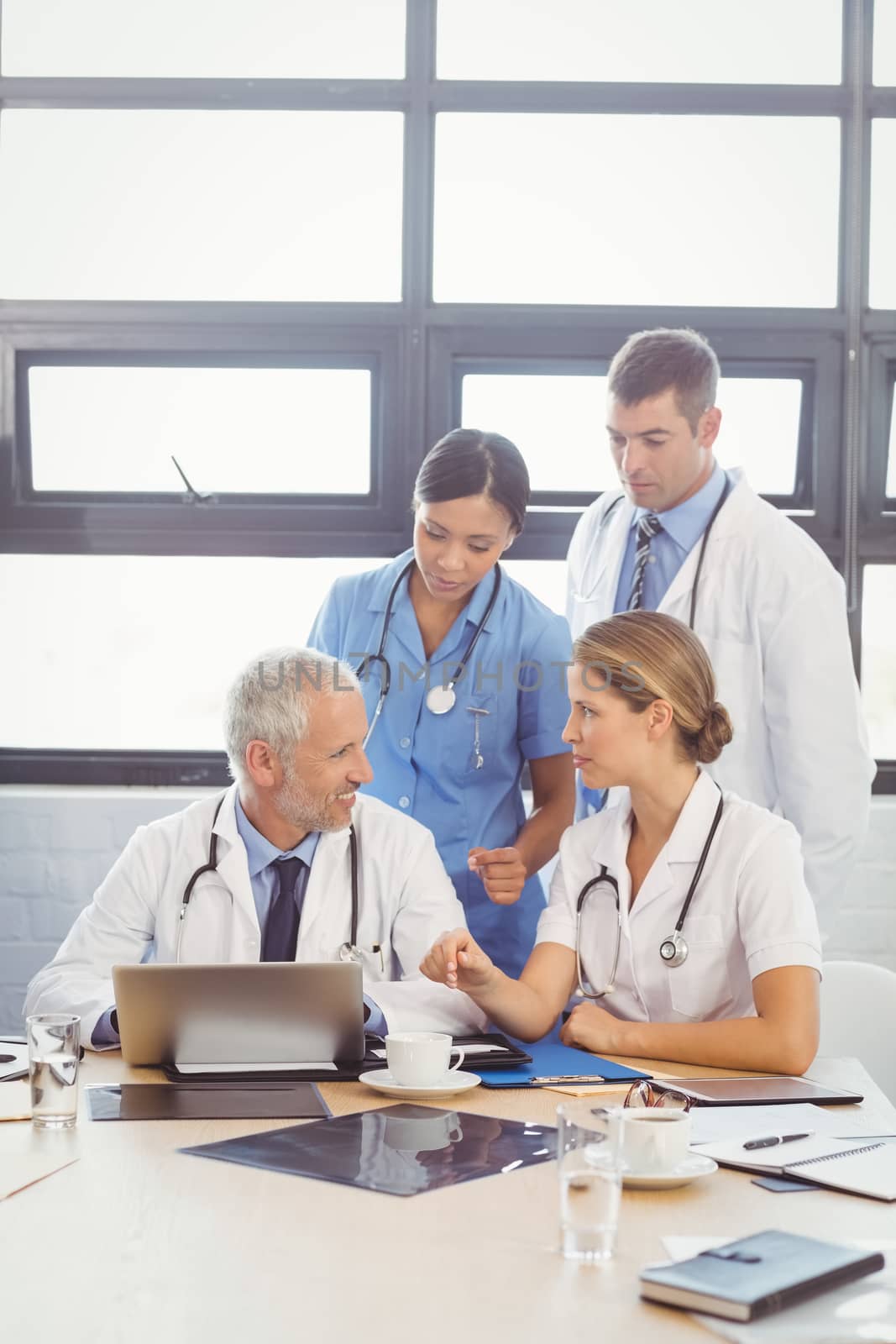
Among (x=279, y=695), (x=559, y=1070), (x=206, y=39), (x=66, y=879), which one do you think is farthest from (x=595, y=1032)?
(x=206, y=39)

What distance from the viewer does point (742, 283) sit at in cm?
350

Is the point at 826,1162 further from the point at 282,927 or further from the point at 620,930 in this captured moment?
the point at 282,927

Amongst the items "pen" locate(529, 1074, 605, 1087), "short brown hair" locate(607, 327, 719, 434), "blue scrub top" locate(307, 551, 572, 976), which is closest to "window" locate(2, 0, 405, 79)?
"short brown hair" locate(607, 327, 719, 434)

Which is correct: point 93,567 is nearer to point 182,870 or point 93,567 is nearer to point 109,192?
point 109,192

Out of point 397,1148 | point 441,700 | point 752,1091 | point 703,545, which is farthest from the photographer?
point 703,545

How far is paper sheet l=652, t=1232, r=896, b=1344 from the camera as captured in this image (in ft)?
3.18

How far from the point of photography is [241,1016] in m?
1.75

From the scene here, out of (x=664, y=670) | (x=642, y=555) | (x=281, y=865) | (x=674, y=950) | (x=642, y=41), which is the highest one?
(x=642, y=41)

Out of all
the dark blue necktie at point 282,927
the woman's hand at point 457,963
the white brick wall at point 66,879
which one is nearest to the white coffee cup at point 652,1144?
the woman's hand at point 457,963

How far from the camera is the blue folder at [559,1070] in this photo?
1742 mm

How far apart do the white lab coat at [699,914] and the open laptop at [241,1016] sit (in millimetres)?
495

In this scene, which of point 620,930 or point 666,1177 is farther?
point 620,930

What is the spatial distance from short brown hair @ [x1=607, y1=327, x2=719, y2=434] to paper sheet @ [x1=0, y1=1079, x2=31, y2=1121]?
1.59 metres

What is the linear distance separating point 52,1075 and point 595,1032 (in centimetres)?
76
